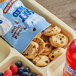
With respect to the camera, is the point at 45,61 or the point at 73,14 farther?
the point at 73,14

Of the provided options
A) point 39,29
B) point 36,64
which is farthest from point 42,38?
point 36,64

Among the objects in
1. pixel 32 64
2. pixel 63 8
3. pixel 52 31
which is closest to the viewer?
pixel 32 64

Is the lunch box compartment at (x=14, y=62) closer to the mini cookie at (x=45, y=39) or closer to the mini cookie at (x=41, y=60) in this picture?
the mini cookie at (x=41, y=60)

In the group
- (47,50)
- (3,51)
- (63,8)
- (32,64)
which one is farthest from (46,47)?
(63,8)

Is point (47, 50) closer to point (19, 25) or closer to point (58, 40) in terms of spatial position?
point (58, 40)

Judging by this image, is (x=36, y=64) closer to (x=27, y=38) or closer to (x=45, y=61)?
(x=45, y=61)
